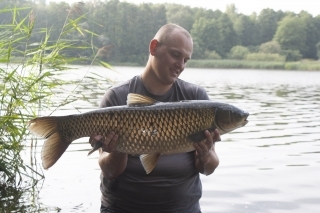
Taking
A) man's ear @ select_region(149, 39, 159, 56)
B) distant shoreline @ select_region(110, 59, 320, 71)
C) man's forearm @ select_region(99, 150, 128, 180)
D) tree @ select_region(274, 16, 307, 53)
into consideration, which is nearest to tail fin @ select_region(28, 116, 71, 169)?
man's forearm @ select_region(99, 150, 128, 180)

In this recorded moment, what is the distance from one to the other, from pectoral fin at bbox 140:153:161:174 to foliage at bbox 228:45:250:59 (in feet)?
197

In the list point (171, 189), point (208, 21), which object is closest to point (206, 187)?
point (171, 189)

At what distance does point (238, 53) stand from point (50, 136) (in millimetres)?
61601

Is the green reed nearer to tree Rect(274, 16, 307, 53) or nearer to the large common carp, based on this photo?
the large common carp

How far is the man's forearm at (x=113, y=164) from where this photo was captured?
3857mm

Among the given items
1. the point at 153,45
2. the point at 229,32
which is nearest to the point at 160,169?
the point at 153,45

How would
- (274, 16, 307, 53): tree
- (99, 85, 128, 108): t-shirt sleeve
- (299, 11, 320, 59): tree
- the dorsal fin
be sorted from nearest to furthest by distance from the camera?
the dorsal fin → (99, 85, 128, 108): t-shirt sleeve → (299, 11, 320, 59): tree → (274, 16, 307, 53): tree

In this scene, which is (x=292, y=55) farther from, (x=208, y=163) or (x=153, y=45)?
(x=208, y=163)

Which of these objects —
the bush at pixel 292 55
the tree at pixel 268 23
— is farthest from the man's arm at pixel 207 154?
the tree at pixel 268 23

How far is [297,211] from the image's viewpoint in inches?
267

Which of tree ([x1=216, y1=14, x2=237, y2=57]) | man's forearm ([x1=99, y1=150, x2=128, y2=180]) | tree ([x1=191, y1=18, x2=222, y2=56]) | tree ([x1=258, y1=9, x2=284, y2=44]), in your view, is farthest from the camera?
tree ([x1=258, y1=9, x2=284, y2=44])

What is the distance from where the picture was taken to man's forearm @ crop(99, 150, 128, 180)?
3857mm

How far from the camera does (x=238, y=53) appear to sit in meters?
64.3

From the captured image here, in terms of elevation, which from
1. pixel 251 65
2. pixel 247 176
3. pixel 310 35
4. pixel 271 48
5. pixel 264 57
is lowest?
pixel 251 65
